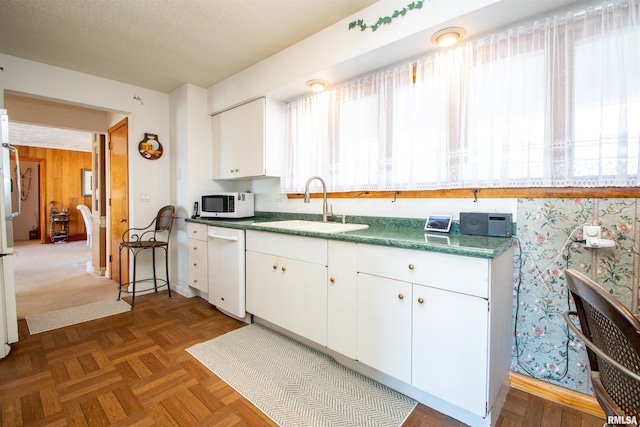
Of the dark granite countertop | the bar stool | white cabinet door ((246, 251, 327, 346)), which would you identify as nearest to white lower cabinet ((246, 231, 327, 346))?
white cabinet door ((246, 251, 327, 346))

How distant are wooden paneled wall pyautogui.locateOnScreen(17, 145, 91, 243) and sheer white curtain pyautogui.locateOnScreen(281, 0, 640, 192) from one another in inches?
347

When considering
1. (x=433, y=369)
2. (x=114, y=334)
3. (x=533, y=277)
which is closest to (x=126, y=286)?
(x=114, y=334)

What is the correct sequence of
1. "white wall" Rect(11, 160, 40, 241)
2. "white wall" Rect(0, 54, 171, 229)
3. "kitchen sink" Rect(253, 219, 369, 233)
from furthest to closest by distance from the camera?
"white wall" Rect(11, 160, 40, 241) → "white wall" Rect(0, 54, 171, 229) → "kitchen sink" Rect(253, 219, 369, 233)

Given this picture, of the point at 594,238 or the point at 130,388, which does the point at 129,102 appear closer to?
the point at 130,388

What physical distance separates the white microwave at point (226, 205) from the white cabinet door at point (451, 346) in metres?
2.14

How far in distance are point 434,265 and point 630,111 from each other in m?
1.16

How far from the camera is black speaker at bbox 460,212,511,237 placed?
165 centimetres

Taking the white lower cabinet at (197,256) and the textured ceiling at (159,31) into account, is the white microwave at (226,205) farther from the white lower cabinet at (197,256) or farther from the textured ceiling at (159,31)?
the textured ceiling at (159,31)

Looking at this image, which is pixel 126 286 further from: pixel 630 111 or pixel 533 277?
pixel 630 111

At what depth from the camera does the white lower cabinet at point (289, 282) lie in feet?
6.31

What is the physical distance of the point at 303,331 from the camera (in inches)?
80.1

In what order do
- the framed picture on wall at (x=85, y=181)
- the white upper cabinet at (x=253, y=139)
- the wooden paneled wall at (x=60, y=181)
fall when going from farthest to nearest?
the framed picture on wall at (x=85, y=181) < the wooden paneled wall at (x=60, y=181) < the white upper cabinet at (x=253, y=139)

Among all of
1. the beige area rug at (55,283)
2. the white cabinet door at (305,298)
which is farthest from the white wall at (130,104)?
the white cabinet door at (305,298)

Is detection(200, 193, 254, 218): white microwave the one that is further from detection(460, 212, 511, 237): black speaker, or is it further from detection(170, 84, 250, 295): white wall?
detection(460, 212, 511, 237): black speaker
